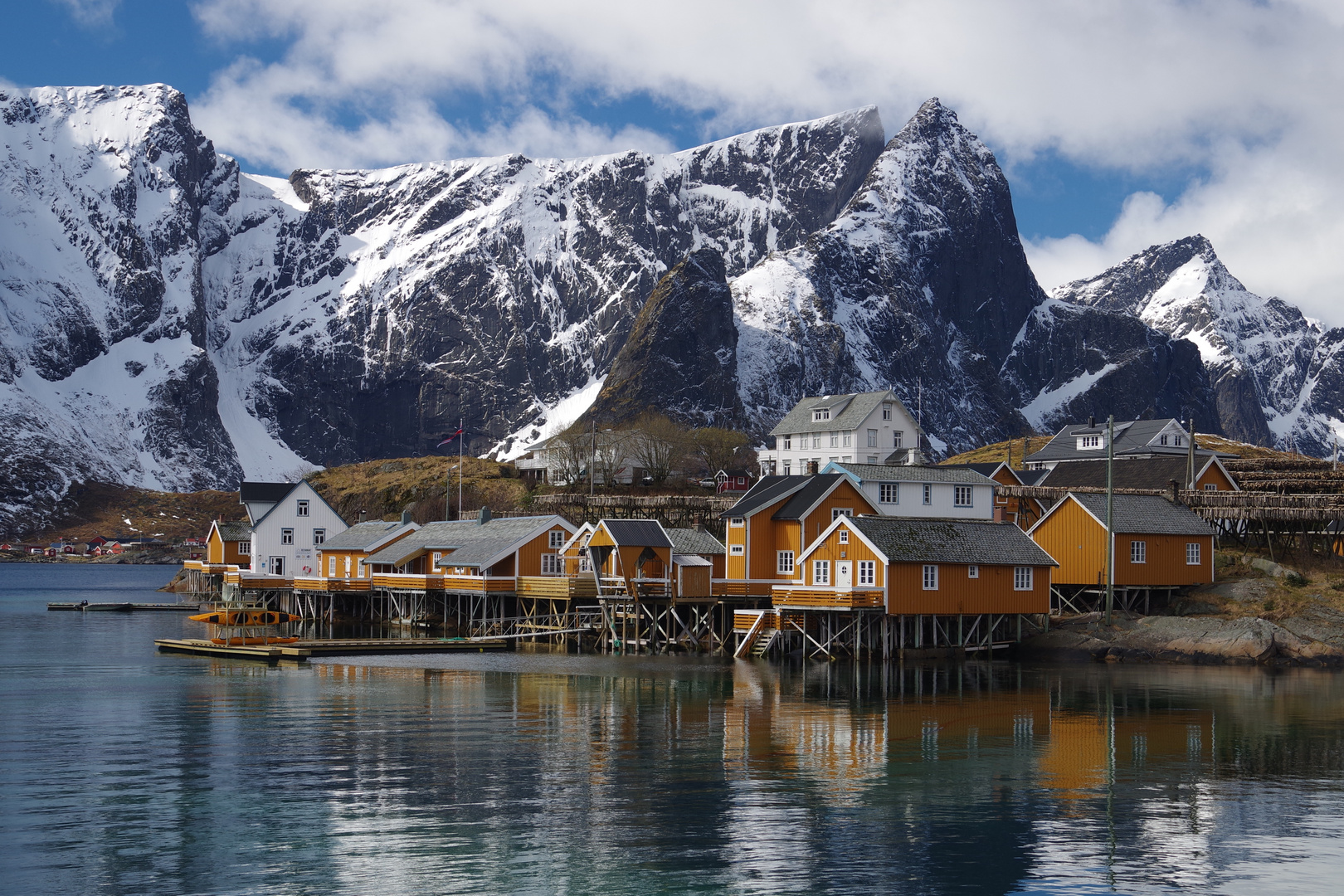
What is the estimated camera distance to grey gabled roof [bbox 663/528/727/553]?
6519 centimetres

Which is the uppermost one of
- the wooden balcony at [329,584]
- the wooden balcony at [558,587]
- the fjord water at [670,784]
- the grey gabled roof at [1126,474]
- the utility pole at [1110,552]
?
the grey gabled roof at [1126,474]

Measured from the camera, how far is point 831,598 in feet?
185

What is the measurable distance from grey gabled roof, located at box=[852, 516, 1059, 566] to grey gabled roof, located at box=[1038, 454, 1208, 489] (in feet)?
61.5

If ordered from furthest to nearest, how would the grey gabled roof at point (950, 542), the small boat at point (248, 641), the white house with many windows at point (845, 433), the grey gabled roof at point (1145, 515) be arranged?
1. the white house with many windows at point (845, 433)
2. the grey gabled roof at point (1145, 515)
3. the small boat at point (248, 641)
4. the grey gabled roof at point (950, 542)

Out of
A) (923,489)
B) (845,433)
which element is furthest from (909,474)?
(845,433)

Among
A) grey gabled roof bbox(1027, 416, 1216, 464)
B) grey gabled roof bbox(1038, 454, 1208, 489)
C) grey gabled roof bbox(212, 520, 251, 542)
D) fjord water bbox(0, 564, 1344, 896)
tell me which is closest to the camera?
fjord water bbox(0, 564, 1344, 896)

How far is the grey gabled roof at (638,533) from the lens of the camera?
6419 centimetres

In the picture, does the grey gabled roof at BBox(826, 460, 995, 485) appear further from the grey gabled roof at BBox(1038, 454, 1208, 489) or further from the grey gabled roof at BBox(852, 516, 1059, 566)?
the grey gabled roof at BBox(852, 516, 1059, 566)

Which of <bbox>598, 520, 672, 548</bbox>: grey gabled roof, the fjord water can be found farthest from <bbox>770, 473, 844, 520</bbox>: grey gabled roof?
the fjord water

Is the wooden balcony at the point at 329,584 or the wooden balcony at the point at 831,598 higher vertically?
the wooden balcony at the point at 831,598

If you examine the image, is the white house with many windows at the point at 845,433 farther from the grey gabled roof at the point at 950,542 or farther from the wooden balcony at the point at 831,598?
the wooden balcony at the point at 831,598

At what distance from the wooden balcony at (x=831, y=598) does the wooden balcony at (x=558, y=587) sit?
43.5 feet

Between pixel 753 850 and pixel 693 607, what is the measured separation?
4135 cm

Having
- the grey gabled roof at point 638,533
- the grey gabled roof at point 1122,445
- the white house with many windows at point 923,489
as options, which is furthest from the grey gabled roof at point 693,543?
the grey gabled roof at point 1122,445
